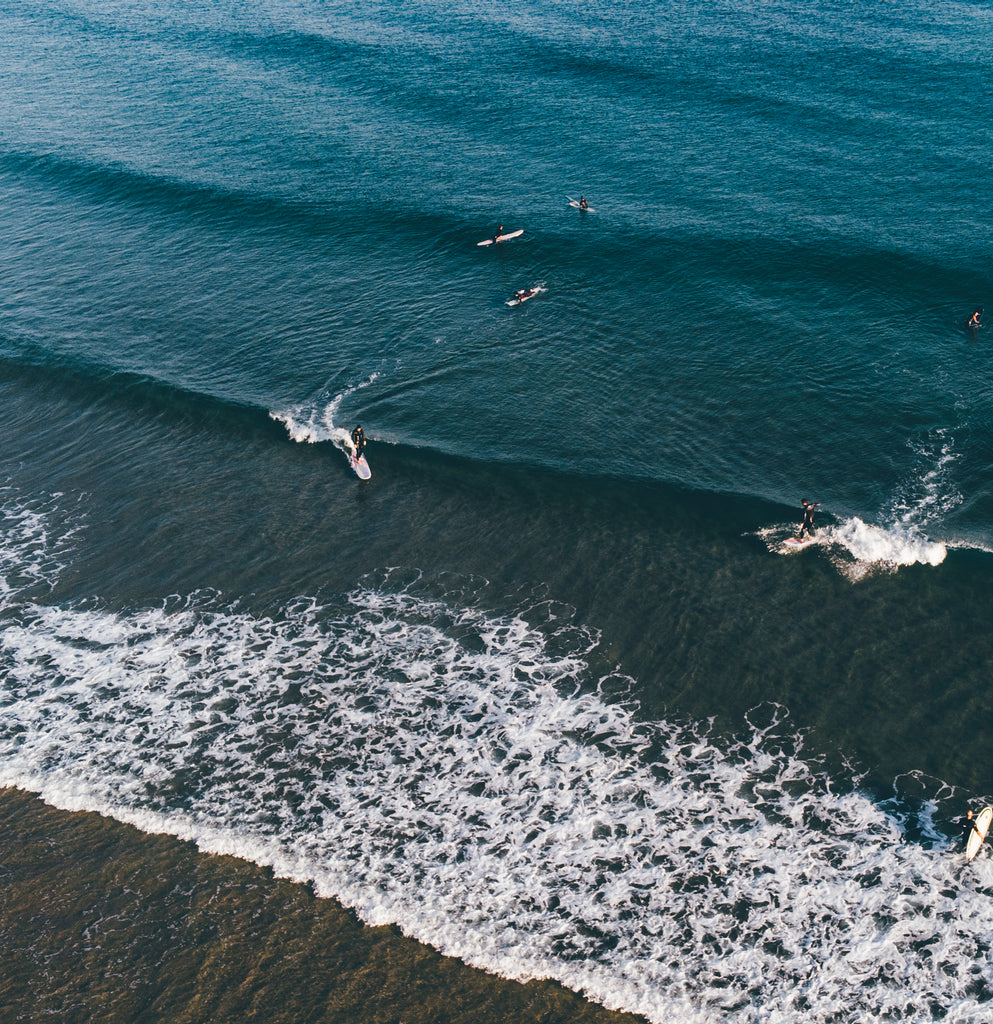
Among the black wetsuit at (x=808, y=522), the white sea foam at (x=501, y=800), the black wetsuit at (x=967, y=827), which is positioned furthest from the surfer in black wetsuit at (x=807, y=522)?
the black wetsuit at (x=967, y=827)

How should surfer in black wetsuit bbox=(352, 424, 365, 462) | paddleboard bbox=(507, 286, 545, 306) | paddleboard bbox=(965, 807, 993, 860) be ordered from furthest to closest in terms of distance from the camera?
1. paddleboard bbox=(507, 286, 545, 306)
2. surfer in black wetsuit bbox=(352, 424, 365, 462)
3. paddleboard bbox=(965, 807, 993, 860)

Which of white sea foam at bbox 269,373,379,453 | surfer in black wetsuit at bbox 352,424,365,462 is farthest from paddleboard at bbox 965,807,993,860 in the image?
white sea foam at bbox 269,373,379,453

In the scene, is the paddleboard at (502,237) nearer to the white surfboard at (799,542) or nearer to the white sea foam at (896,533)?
the white sea foam at (896,533)

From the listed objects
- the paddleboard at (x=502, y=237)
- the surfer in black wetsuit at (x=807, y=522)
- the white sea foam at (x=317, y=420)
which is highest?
the paddleboard at (x=502, y=237)

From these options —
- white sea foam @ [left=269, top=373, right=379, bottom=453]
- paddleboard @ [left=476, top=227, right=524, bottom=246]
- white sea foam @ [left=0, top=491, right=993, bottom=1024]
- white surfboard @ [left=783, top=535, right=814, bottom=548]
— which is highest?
paddleboard @ [left=476, top=227, right=524, bottom=246]

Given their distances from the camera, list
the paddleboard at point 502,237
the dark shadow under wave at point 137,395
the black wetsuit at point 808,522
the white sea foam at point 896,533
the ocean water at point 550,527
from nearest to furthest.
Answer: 1. the ocean water at point 550,527
2. the white sea foam at point 896,533
3. the black wetsuit at point 808,522
4. the dark shadow under wave at point 137,395
5. the paddleboard at point 502,237

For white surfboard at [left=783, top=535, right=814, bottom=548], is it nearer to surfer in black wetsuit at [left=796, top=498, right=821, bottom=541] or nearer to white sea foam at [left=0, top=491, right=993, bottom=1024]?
surfer in black wetsuit at [left=796, top=498, right=821, bottom=541]

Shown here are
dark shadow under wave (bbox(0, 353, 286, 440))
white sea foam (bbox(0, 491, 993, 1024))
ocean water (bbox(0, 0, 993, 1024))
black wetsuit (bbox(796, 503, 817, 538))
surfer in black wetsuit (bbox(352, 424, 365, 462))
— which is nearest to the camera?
white sea foam (bbox(0, 491, 993, 1024))
